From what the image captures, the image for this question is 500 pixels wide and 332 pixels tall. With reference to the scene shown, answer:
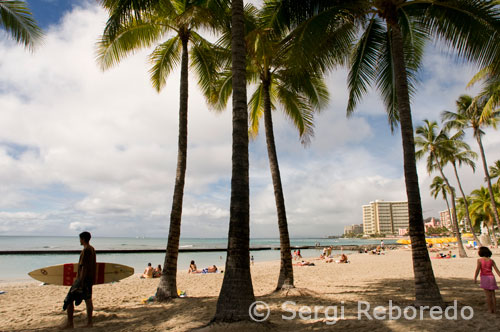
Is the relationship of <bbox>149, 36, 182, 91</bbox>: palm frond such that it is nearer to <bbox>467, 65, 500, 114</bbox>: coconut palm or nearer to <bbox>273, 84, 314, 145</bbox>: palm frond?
<bbox>273, 84, 314, 145</bbox>: palm frond

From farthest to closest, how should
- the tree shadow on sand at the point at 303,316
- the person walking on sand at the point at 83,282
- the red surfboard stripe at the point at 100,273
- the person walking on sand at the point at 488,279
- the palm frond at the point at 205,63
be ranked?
the palm frond at the point at 205,63 < the red surfboard stripe at the point at 100,273 < the person walking on sand at the point at 83,282 < the person walking on sand at the point at 488,279 < the tree shadow on sand at the point at 303,316

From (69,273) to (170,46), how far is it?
25.7 feet

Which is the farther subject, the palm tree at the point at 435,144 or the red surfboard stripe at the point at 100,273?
the palm tree at the point at 435,144

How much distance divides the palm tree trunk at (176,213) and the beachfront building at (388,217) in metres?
186

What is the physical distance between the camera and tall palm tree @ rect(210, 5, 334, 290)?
870 cm

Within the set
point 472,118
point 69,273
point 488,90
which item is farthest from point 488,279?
point 472,118

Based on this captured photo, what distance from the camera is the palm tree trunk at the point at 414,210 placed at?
591 centimetres

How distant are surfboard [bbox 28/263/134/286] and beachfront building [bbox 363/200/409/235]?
611 ft

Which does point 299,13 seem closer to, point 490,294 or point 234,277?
point 234,277

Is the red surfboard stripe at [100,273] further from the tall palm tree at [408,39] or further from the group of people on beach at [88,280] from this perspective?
the tall palm tree at [408,39]

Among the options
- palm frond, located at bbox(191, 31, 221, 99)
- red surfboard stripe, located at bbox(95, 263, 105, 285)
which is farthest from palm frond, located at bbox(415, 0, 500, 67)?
red surfboard stripe, located at bbox(95, 263, 105, 285)

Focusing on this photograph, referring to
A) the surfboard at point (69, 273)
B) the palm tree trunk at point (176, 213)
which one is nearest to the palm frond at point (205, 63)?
the palm tree trunk at point (176, 213)

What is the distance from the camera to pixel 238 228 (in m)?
5.12

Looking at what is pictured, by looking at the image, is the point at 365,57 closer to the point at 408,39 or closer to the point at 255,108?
the point at 408,39
